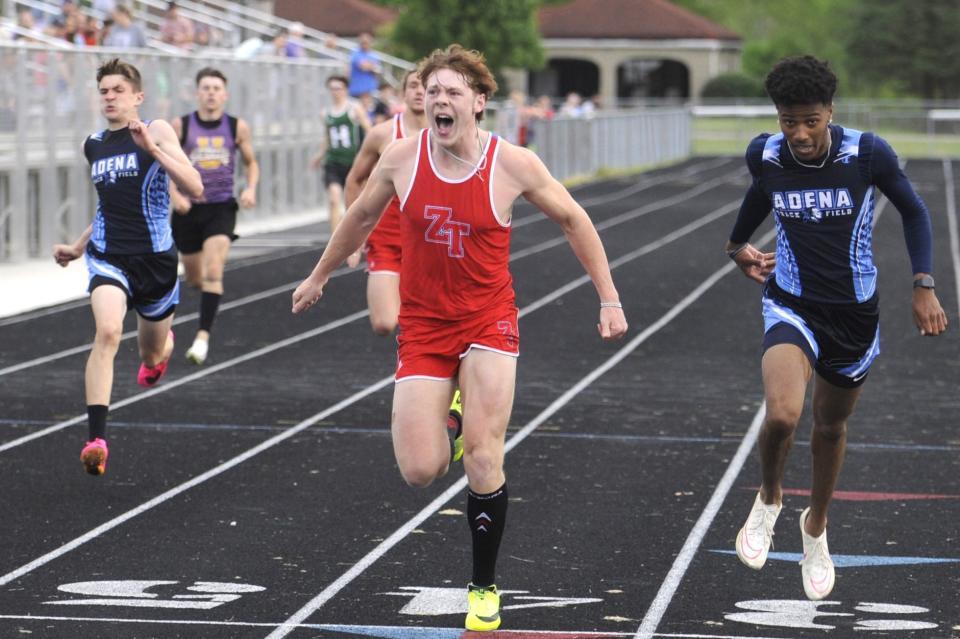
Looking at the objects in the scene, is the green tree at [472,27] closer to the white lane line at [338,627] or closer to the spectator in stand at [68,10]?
the spectator in stand at [68,10]

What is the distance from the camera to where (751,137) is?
60500 millimetres

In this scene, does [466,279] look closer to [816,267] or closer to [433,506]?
[816,267]

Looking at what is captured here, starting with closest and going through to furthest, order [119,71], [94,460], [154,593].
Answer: [154,593], [94,460], [119,71]

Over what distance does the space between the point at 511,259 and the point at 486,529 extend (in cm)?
1542

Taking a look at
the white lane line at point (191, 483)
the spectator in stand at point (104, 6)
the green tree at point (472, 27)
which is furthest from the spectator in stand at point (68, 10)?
the green tree at point (472, 27)

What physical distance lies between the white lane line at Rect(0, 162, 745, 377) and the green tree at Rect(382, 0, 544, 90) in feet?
50.6

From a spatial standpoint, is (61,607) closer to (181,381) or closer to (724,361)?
(181,381)

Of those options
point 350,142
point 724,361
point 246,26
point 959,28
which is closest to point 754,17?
point 959,28

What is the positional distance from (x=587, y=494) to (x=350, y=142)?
13.8 metres

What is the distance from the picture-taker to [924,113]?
58.7 metres

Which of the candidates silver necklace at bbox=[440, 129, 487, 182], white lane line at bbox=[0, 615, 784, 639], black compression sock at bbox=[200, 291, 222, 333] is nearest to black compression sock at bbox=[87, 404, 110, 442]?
white lane line at bbox=[0, 615, 784, 639]

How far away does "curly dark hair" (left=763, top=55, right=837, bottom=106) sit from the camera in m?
6.18

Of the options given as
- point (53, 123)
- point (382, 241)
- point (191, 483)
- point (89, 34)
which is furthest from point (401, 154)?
point (89, 34)

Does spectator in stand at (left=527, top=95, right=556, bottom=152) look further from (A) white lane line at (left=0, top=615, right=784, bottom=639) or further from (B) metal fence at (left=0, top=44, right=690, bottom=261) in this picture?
(A) white lane line at (left=0, top=615, right=784, bottom=639)
